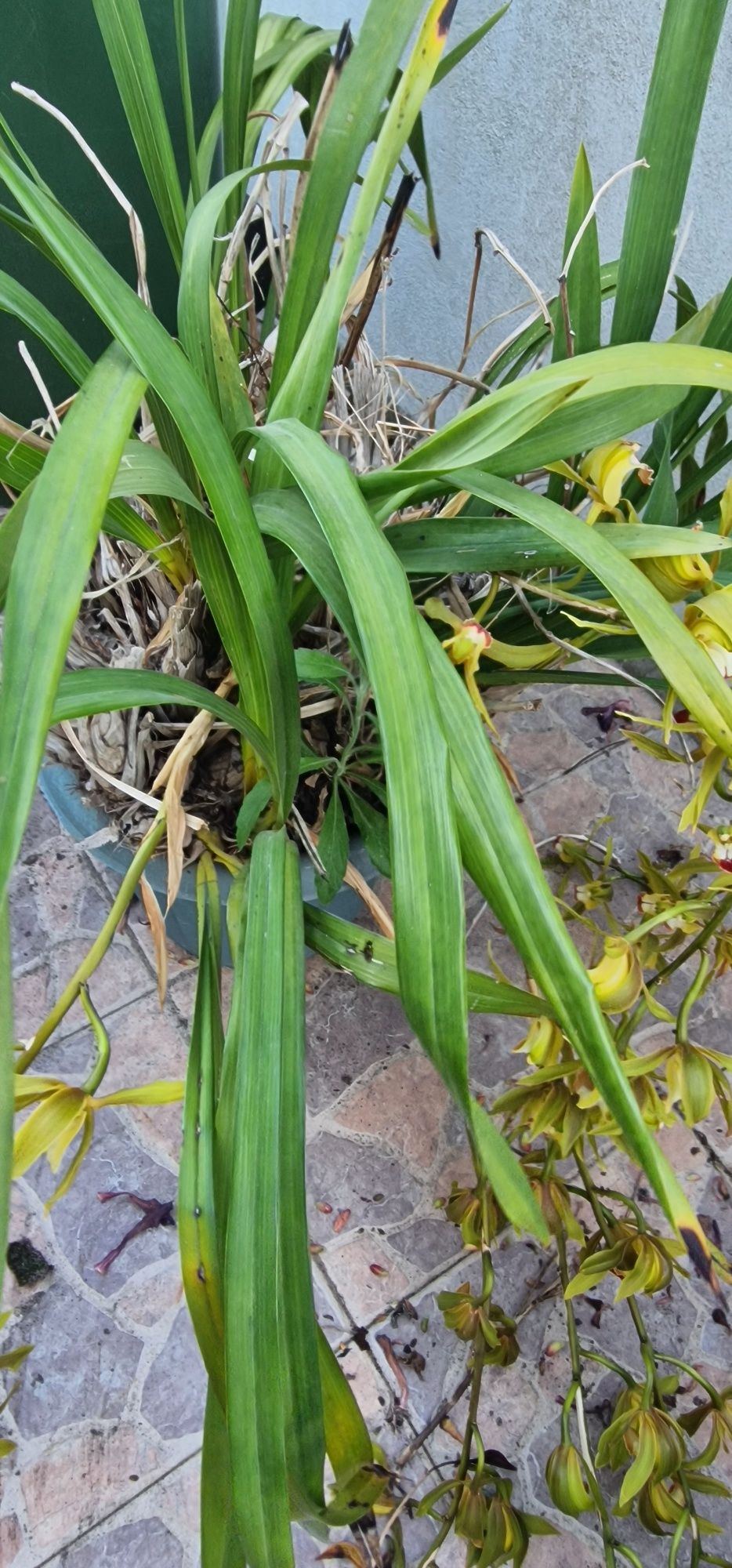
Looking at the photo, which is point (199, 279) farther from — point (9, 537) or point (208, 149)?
point (208, 149)

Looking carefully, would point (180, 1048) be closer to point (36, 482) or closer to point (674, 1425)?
point (674, 1425)

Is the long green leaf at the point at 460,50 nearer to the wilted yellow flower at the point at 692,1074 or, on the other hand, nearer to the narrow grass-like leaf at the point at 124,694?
the narrow grass-like leaf at the point at 124,694

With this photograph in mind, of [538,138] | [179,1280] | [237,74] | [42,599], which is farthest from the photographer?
[538,138]

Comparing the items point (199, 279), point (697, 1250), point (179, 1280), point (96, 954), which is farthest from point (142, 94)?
point (179, 1280)

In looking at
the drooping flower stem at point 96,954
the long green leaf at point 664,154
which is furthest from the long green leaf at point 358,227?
the drooping flower stem at point 96,954

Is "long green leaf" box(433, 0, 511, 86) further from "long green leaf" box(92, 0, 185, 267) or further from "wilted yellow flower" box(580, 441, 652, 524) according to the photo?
"wilted yellow flower" box(580, 441, 652, 524)

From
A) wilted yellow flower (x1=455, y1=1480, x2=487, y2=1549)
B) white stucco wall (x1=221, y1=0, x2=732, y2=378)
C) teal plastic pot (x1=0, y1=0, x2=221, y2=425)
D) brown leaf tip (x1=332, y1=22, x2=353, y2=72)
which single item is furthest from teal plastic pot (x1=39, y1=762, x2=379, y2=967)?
teal plastic pot (x1=0, y1=0, x2=221, y2=425)

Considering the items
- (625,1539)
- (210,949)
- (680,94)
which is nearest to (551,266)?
(680,94)
